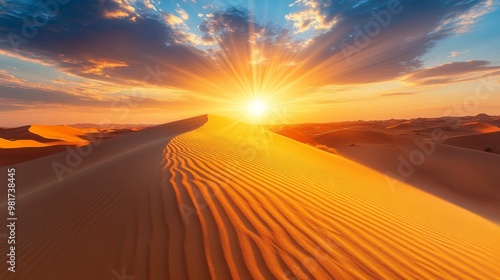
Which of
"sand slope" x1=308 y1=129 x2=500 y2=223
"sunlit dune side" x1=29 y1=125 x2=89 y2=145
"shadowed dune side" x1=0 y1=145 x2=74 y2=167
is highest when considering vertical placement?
"sand slope" x1=308 y1=129 x2=500 y2=223

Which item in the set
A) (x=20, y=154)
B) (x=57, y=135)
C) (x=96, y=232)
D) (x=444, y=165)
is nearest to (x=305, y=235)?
(x=96, y=232)

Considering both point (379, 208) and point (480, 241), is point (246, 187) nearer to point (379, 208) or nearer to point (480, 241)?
point (379, 208)

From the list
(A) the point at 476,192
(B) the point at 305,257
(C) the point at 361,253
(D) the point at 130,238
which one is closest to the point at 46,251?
(D) the point at 130,238

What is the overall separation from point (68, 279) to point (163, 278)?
103cm

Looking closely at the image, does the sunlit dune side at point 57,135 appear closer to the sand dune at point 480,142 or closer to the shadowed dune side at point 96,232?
the shadowed dune side at point 96,232

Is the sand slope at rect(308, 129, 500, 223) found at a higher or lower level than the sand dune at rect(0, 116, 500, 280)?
lower

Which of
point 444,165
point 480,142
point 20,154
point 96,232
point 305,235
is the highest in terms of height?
point 305,235

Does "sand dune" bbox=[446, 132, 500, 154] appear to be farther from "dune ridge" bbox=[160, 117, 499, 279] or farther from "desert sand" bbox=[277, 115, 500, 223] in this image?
"dune ridge" bbox=[160, 117, 499, 279]

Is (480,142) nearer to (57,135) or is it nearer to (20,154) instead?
(20,154)

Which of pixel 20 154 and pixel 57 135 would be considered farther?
pixel 57 135

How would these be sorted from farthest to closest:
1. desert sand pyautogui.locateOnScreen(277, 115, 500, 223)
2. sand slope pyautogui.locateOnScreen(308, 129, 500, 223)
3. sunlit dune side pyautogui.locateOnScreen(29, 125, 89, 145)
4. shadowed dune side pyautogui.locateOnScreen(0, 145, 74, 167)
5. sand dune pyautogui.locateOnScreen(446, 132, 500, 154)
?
sunlit dune side pyautogui.locateOnScreen(29, 125, 89, 145), sand dune pyautogui.locateOnScreen(446, 132, 500, 154), shadowed dune side pyautogui.locateOnScreen(0, 145, 74, 167), desert sand pyautogui.locateOnScreen(277, 115, 500, 223), sand slope pyautogui.locateOnScreen(308, 129, 500, 223)

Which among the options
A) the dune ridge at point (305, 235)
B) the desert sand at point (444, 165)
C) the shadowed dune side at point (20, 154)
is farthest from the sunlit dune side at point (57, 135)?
the desert sand at point (444, 165)

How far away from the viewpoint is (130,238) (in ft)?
9.12

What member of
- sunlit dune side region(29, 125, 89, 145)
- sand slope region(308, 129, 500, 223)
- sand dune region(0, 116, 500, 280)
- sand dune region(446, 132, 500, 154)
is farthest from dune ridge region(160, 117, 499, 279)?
sunlit dune side region(29, 125, 89, 145)
